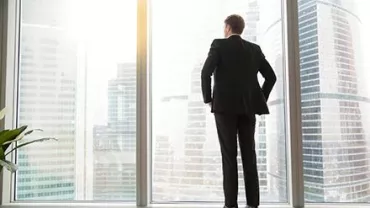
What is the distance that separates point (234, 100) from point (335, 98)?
3.65 feet

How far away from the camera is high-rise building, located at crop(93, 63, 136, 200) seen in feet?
8.98

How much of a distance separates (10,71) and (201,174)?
6.05 ft

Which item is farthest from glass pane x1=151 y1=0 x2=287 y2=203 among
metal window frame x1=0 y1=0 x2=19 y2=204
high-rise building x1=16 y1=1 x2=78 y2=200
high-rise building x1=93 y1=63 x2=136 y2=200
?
metal window frame x1=0 y1=0 x2=19 y2=204

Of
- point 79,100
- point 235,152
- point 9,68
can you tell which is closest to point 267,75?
point 235,152

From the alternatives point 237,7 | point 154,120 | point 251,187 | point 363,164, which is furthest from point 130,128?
point 363,164

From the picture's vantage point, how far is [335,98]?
2701 millimetres

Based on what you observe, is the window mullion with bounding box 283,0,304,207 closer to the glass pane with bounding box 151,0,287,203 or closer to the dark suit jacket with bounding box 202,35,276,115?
the glass pane with bounding box 151,0,287,203

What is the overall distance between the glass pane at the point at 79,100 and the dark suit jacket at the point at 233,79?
887 millimetres

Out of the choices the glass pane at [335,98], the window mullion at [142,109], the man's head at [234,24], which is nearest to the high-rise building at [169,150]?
the window mullion at [142,109]

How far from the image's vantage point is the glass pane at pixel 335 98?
2.66 meters

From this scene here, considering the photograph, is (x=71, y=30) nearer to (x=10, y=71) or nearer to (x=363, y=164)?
(x=10, y=71)

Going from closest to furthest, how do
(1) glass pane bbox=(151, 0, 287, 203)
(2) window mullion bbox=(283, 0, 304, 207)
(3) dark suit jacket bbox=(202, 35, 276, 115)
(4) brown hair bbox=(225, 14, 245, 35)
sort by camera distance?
1. (3) dark suit jacket bbox=(202, 35, 276, 115)
2. (4) brown hair bbox=(225, 14, 245, 35)
3. (2) window mullion bbox=(283, 0, 304, 207)
4. (1) glass pane bbox=(151, 0, 287, 203)

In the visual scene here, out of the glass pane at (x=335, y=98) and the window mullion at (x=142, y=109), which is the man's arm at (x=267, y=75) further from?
the window mullion at (x=142, y=109)

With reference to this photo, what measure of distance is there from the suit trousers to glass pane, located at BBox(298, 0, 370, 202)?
0.70m
